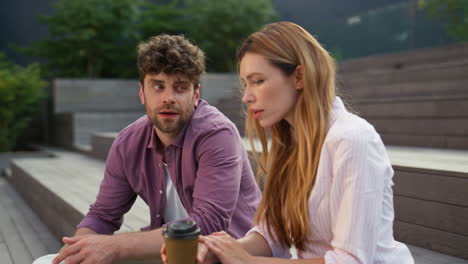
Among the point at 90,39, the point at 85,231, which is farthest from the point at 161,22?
the point at 85,231

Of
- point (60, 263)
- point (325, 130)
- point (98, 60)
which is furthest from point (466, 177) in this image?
point (98, 60)

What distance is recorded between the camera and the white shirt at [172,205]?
187cm

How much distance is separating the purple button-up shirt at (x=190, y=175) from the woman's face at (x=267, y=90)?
493mm

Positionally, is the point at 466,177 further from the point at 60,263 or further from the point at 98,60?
the point at 98,60

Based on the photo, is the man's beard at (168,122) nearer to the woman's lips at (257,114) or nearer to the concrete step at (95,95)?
the woman's lips at (257,114)

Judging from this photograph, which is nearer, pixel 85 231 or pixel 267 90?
pixel 267 90

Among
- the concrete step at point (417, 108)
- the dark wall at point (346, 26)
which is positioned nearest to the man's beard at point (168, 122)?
the concrete step at point (417, 108)

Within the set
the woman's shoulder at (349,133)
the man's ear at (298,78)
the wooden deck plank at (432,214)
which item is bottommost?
the wooden deck plank at (432,214)

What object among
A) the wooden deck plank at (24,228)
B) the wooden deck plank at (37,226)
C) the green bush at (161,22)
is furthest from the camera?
the green bush at (161,22)

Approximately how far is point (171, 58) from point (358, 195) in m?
0.94

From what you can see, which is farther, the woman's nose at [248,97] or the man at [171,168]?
the man at [171,168]

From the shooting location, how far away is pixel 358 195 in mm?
977

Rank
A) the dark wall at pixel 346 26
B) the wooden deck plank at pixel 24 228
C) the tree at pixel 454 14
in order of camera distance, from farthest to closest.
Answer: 1. the dark wall at pixel 346 26
2. the tree at pixel 454 14
3. the wooden deck plank at pixel 24 228

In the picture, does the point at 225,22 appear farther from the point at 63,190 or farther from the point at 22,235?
the point at 22,235
